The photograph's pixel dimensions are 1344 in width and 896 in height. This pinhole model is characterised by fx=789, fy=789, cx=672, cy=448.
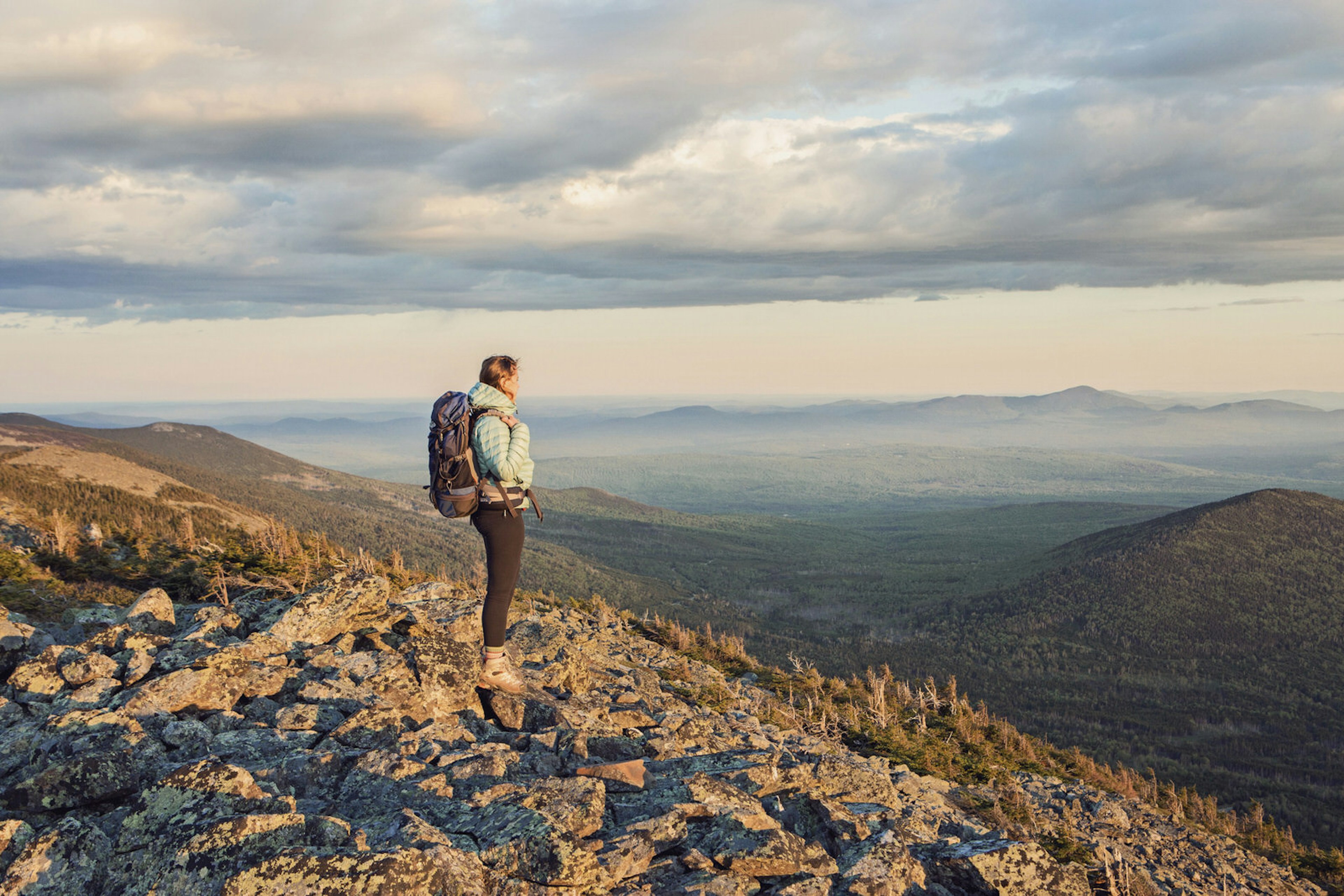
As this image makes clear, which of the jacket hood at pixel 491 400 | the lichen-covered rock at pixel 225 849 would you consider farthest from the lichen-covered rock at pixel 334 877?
the jacket hood at pixel 491 400

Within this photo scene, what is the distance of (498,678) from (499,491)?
2.56 m

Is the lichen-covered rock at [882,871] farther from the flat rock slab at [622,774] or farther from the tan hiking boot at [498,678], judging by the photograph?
the tan hiking boot at [498,678]

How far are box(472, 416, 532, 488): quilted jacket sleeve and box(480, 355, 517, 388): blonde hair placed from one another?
1.82 feet

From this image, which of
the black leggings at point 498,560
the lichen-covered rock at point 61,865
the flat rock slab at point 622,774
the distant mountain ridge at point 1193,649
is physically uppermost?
the black leggings at point 498,560

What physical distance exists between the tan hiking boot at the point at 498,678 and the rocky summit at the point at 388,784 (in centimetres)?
17

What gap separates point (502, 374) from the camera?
9.71m

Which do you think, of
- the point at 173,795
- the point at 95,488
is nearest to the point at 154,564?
the point at 173,795

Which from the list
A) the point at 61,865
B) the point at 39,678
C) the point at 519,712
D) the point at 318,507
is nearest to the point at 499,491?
the point at 519,712

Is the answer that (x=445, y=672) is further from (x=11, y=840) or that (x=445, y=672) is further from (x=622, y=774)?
(x=11, y=840)

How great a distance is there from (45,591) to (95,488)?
54914 mm

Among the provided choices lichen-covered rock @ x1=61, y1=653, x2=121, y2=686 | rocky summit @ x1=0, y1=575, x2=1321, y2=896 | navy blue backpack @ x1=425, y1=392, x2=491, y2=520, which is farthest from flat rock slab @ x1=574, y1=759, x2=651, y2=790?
lichen-covered rock @ x1=61, y1=653, x2=121, y2=686

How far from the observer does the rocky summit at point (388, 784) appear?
561cm

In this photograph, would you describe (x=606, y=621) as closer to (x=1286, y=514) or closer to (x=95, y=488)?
(x=95, y=488)

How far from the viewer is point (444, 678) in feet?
32.3
